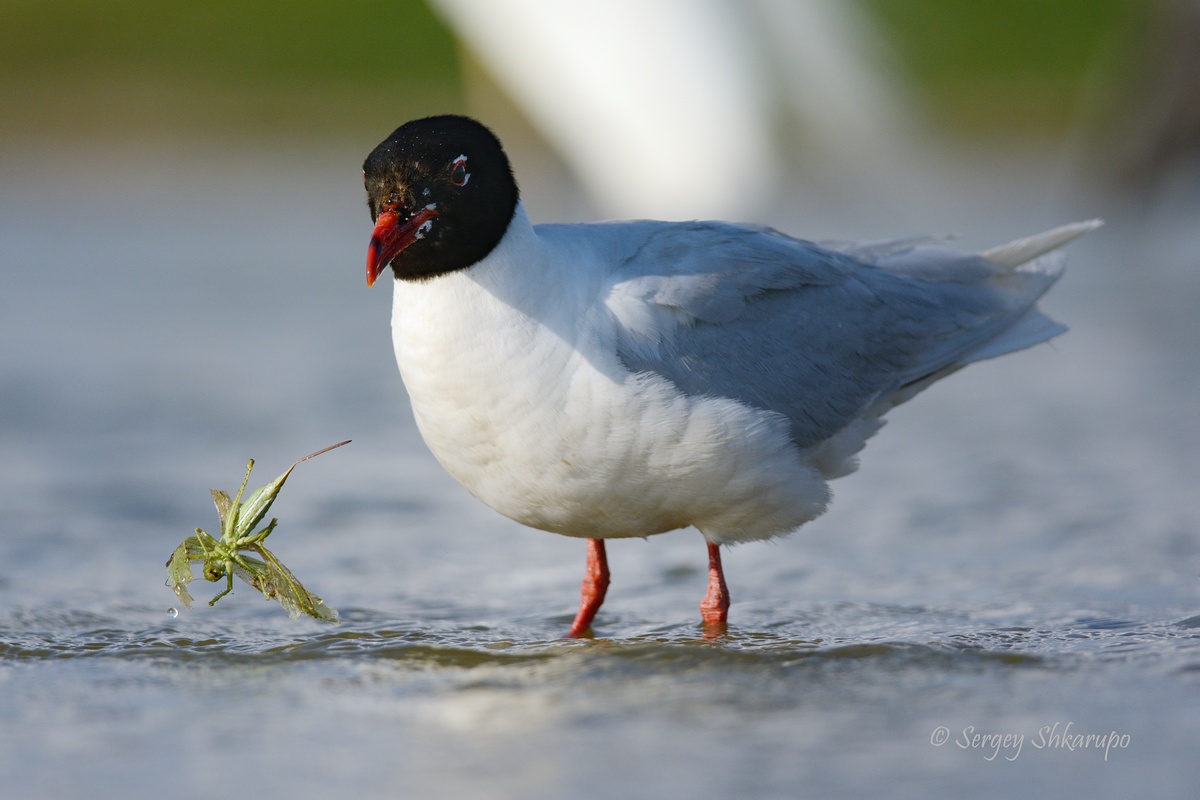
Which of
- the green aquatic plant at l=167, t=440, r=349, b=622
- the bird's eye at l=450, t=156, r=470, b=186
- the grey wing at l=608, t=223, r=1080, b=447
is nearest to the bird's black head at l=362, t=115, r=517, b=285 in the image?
the bird's eye at l=450, t=156, r=470, b=186

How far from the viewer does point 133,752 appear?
3328mm

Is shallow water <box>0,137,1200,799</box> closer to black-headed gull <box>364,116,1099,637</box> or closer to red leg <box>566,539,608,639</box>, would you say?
red leg <box>566,539,608,639</box>

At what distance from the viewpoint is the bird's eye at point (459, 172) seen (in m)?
3.94

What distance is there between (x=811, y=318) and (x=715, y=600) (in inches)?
36.1

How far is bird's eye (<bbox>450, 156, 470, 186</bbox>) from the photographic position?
394 cm

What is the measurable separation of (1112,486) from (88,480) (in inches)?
163

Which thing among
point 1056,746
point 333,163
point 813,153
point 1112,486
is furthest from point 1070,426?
point 333,163

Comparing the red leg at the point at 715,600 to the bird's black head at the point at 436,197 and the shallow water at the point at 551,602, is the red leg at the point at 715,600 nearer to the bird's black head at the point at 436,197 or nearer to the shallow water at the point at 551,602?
the shallow water at the point at 551,602

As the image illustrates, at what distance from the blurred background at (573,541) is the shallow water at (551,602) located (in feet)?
0.06

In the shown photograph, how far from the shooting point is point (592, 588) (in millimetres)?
4633

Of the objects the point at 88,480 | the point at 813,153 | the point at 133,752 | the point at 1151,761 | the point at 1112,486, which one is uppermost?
the point at 813,153

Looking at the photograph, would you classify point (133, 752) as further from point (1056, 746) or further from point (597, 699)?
point (1056, 746)

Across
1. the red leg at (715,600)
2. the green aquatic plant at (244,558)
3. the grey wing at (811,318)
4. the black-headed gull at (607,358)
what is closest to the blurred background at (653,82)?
the grey wing at (811,318)

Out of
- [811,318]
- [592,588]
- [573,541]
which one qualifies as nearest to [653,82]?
[573,541]
